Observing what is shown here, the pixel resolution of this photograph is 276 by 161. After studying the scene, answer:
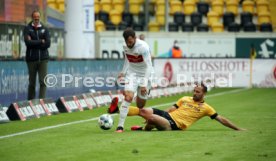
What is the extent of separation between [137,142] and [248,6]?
1165 inches

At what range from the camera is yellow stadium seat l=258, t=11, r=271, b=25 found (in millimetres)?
42250

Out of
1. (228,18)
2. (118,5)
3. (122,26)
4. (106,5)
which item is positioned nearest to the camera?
(122,26)

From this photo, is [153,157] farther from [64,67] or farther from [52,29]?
[52,29]

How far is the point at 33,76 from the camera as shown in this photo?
21875 mm

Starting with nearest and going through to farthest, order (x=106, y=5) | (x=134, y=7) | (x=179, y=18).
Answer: (x=179, y=18) < (x=134, y=7) < (x=106, y=5)

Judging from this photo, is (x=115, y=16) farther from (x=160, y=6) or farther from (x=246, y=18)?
(x=246, y=18)

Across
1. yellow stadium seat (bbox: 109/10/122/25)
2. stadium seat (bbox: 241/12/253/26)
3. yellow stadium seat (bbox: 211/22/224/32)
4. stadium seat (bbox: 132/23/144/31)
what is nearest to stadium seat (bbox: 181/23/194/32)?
yellow stadium seat (bbox: 211/22/224/32)

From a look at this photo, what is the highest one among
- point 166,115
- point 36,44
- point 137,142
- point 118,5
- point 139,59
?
point 118,5

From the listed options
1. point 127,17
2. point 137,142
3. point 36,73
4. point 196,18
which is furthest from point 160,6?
point 137,142

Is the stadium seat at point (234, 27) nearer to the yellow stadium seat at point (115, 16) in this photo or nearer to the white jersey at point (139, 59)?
the yellow stadium seat at point (115, 16)

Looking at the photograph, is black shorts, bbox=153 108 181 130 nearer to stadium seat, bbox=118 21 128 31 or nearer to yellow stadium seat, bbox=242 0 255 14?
stadium seat, bbox=118 21 128 31

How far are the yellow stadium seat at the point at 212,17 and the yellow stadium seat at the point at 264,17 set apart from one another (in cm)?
206

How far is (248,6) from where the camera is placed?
141 feet

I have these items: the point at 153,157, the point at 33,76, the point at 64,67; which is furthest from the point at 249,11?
the point at 153,157
